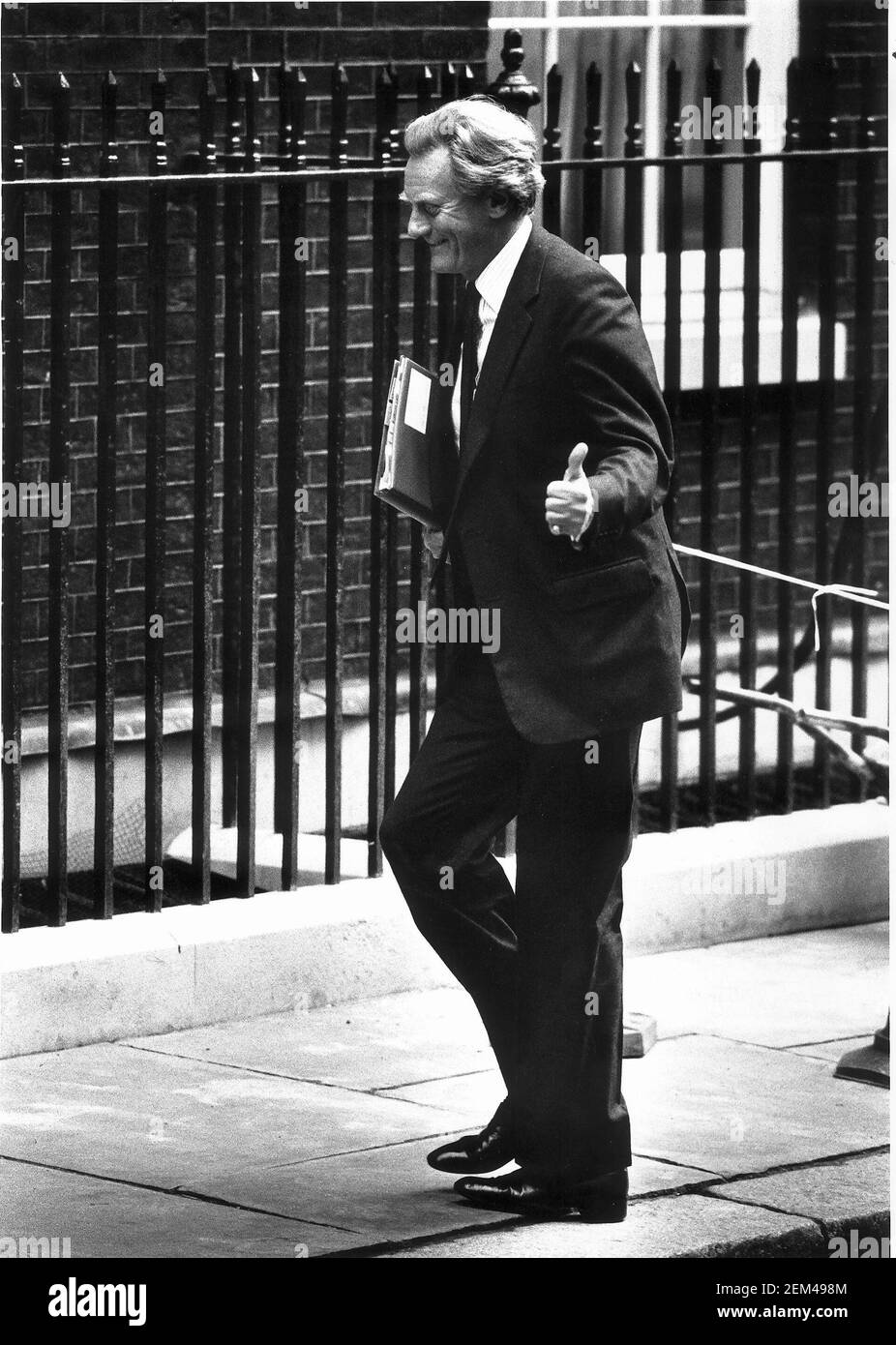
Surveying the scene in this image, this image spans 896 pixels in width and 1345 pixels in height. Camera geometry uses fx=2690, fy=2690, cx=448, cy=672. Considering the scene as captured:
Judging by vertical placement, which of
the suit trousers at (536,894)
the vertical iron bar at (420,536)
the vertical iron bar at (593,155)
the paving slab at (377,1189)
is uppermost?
the vertical iron bar at (593,155)

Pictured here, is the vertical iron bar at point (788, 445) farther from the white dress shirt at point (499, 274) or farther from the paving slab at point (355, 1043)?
the white dress shirt at point (499, 274)

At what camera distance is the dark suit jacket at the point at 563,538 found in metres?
4.97

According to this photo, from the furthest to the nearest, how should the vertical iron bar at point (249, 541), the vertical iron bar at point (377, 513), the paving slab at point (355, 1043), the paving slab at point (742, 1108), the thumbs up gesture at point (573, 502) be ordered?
the vertical iron bar at point (377, 513)
the vertical iron bar at point (249, 541)
the paving slab at point (355, 1043)
the paving slab at point (742, 1108)
the thumbs up gesture at point (573, 502)

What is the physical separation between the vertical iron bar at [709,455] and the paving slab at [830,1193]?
83.2 inches

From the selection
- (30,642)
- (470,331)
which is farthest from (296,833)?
(470,331)

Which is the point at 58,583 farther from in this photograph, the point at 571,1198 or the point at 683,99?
the point at 683,99

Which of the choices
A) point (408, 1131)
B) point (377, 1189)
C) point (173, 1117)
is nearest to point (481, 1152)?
point (377, 1189)

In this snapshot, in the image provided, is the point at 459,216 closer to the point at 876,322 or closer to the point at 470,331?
the point at 470,331

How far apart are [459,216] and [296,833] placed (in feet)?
7.51

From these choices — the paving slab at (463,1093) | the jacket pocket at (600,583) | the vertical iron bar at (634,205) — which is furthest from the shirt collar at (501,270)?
the vertical iron bar at (634,205)

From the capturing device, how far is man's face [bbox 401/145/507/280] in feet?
16.3

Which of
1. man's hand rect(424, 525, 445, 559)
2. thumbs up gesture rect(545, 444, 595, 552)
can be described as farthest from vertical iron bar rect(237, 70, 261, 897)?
thumbs up gesture rect(545, 444, 595, 552)

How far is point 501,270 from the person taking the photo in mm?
5039

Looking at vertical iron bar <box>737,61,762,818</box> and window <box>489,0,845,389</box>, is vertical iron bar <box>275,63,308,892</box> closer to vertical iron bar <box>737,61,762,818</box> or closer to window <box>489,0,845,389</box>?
vertical iron bar <box>737,61,762,818</box>
